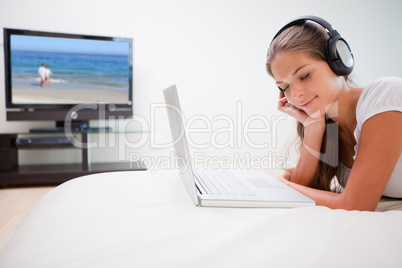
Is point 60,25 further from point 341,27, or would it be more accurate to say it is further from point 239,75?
point 341,27

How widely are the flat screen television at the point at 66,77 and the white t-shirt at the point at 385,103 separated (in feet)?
7.48

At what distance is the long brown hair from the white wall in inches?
69.6

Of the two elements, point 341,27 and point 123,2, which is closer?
point 123,2

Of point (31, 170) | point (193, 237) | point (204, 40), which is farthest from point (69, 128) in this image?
point (193, 237)

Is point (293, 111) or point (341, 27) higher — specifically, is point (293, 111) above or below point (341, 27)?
below

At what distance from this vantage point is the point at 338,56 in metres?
0.87

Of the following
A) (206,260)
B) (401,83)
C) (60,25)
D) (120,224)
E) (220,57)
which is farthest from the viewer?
(220,57)

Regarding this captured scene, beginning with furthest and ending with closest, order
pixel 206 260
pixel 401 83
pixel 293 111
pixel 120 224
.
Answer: pixel 293 111, pixel 401 83, pixel 120 224, pixel 206 260

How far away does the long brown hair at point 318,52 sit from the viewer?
2.96 feet

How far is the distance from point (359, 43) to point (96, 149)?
327cm

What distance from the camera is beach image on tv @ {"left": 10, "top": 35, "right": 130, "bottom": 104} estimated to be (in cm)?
257

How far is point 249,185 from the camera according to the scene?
78 centimetres

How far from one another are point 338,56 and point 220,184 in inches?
20.5

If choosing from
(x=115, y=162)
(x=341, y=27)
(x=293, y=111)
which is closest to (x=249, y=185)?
(x=293, y=111)
